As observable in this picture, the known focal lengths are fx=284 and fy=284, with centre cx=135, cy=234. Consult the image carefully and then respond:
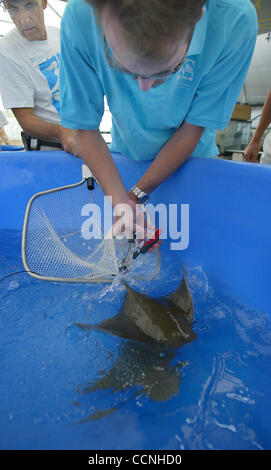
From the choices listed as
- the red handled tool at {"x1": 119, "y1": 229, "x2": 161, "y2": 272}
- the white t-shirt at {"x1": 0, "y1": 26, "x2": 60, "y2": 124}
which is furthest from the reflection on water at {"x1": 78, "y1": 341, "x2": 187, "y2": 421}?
the white t-shirt at {"x1": 0, "y1": 26, "x2": 60, "y2": 124}

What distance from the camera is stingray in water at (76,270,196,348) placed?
32.0 inches

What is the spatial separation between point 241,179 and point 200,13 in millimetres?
676

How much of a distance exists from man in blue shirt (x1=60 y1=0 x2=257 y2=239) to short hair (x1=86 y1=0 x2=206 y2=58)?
0.8 inches

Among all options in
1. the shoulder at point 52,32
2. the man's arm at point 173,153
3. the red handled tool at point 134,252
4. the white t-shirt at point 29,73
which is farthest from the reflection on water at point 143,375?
the shoulder at point 52,32

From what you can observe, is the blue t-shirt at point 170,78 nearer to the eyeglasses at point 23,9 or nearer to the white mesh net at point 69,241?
the white mesh net at point 69,241

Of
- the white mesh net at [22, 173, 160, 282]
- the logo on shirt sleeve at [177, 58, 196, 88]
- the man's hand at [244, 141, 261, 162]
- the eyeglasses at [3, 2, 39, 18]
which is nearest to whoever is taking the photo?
the logo on shirt sleeve at [177, 58, 196, 88]

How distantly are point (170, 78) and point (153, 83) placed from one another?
0.27 metres

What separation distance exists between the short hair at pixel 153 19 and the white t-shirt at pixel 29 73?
4.44 feet

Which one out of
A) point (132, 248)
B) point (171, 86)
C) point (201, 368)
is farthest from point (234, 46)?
point (201, 368)

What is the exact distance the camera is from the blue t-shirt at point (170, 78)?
78cm

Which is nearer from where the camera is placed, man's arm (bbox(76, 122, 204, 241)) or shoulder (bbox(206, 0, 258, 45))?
shoulder (bbox(206, 0, 258, 45))

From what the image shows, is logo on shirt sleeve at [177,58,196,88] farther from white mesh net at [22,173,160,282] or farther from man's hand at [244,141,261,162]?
man's hand at [244,141,261,162]

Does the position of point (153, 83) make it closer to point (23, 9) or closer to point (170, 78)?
point (170, 78)

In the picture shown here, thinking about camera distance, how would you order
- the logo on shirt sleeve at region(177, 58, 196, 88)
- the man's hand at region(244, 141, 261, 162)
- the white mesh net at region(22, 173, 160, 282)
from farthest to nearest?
1. the man's hand at region(244, 141, 261, 162)
2. the white mesh net at region(22, 173, 160, 282)
3. the logo on shirt sleeve at region(177, 58, 196, 88)
